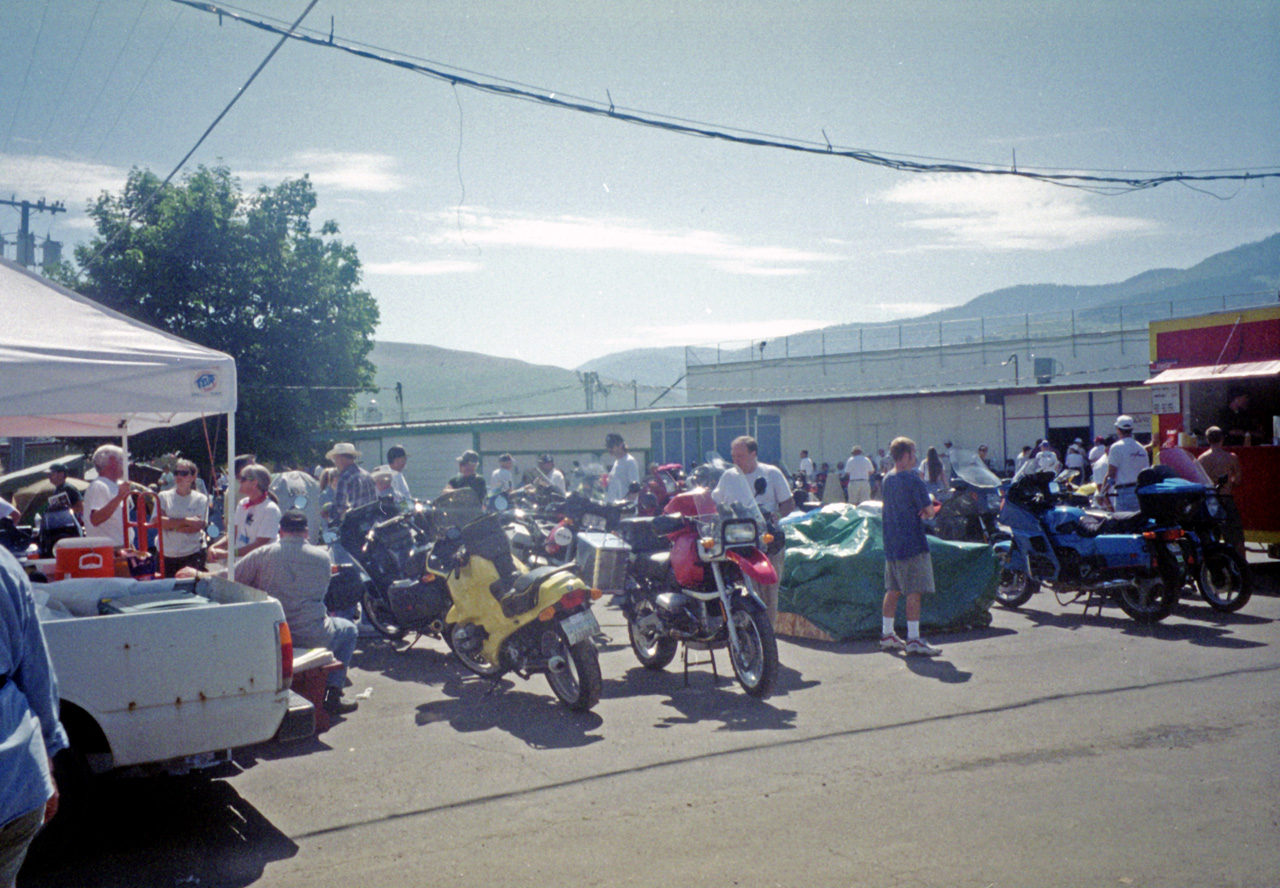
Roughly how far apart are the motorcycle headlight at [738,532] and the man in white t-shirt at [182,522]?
501 centimetres

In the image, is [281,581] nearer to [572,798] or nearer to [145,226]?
[572,798]

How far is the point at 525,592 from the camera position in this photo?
7027 mm

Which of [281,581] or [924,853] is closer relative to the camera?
[924,853]

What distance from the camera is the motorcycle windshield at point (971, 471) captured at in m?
11.5

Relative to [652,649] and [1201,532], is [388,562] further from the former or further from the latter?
[1201,532]

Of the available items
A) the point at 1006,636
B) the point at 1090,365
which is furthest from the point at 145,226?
the point at 1090,365

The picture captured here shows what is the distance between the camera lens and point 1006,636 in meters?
9.21

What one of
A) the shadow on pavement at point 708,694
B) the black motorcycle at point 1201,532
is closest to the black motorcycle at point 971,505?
the black motorcycle at point 1201,532

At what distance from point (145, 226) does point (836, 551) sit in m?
30.7

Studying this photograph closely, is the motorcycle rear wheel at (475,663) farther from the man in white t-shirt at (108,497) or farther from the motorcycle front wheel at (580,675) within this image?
the man in white t-shirt at (108,497)

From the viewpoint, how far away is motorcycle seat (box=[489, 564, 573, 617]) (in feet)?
22.9

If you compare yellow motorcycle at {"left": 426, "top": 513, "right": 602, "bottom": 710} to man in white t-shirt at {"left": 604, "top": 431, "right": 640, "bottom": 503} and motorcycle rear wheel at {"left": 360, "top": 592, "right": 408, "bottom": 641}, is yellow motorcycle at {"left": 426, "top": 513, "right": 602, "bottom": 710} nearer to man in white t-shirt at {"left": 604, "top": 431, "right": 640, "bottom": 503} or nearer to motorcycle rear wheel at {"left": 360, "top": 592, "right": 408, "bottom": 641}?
motorcycle rear wheel at {"left": 360, "top": 592, "right": 408, "bottom": 641}

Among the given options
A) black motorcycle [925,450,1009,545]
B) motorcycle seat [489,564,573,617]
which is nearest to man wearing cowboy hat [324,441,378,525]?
motorcycle seat [489,564,573,617]

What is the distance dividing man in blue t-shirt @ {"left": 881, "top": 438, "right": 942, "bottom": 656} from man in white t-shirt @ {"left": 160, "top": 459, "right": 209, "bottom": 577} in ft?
20.7
